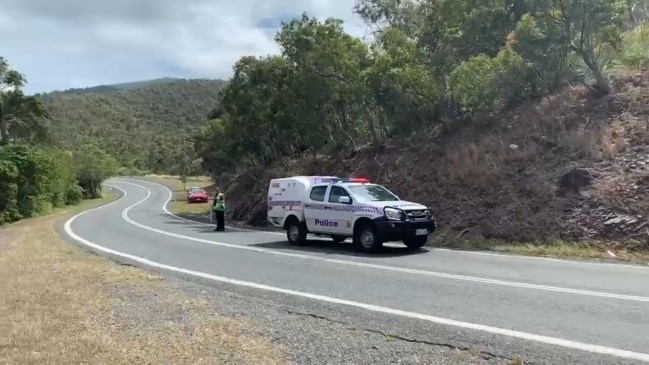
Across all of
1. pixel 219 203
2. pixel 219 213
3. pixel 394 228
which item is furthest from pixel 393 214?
pixel 219 203

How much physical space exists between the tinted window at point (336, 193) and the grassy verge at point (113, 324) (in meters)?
6.36

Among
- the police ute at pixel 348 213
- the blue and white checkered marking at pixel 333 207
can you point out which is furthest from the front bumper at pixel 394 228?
the blue and white checkered marking at pixel 333 207

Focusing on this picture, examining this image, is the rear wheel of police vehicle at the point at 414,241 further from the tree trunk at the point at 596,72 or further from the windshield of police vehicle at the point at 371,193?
the tree trunk at the point at 596,72

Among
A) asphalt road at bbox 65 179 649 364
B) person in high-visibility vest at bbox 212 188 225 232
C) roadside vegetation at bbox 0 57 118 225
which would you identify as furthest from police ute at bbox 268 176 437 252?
roadside vegetation at bbox 0 57 118 225

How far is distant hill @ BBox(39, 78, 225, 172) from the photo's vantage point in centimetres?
14325

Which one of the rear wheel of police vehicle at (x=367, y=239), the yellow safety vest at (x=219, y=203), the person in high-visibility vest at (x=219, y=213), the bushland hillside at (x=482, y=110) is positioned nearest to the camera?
the rear wheel of police vehicle at (x=367, y=239)

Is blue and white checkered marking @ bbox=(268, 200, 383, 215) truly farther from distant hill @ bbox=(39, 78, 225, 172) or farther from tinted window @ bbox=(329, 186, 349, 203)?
distant hill @ bbox=(39, 78, 225, 172)

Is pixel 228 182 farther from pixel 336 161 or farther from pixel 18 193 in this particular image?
pixel 336 161

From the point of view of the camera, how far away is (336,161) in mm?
31672

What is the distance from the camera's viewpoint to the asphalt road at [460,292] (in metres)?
6.96

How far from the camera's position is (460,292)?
399 inches

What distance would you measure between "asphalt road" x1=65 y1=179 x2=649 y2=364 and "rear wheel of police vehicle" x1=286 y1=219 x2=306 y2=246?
2.85 ft

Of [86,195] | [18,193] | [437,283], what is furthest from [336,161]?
[86,195]

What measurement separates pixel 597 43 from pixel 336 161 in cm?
1371
